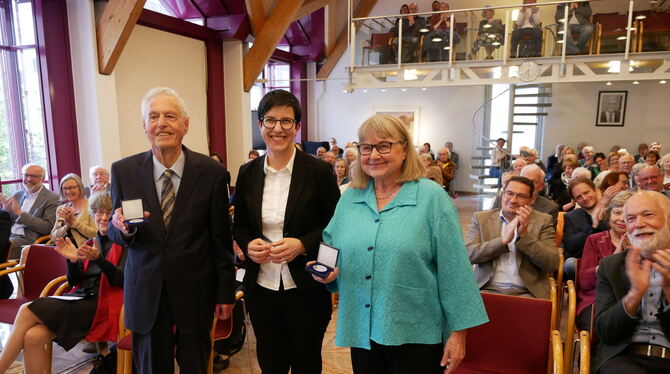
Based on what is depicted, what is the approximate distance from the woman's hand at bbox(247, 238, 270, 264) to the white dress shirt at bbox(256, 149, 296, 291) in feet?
0.44

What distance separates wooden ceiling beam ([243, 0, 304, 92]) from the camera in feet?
28.1

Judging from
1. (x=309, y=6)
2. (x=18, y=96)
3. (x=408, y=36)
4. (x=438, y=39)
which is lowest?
(x=18, y=96)

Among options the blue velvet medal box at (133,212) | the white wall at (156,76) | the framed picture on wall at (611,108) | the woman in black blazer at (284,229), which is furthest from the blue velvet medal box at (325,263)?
the framed picture on wall at (611,108)

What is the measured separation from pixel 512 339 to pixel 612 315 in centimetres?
46

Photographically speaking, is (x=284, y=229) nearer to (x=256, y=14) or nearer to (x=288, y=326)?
(x=288, y=326)

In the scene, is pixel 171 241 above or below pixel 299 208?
below

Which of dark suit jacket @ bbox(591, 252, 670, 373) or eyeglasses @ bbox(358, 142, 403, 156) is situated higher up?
A: eyeglasses @ bbox(358, 142, 403, 156)

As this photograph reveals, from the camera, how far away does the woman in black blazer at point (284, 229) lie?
69.7 inches

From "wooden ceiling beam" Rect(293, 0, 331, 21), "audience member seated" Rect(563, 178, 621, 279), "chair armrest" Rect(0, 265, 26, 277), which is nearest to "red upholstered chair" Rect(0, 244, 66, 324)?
"chair armrest" Rect(0, 265, 26, 277)

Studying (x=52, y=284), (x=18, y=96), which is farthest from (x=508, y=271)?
(x=18, y=96)

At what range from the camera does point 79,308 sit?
2.53 m

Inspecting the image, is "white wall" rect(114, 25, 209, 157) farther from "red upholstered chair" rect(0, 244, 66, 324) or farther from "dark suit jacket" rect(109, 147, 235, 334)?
"dark suit jacket" rect(109, 147, 235, 334)

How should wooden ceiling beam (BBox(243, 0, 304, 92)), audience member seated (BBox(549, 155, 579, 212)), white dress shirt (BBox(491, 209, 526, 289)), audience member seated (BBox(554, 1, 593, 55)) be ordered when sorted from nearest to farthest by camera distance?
white dress shirt (BBox(491, 209, 526, 289)), audience member seated (BBox(549, 155, 579, 212)), audience member seated (BBox(554, 1, 593, 55)), wooden ceiling beam (BBox(243, 0, 304, 92))

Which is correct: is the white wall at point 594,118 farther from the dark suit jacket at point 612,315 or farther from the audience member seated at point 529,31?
the dark suit jacket at point 612,315
